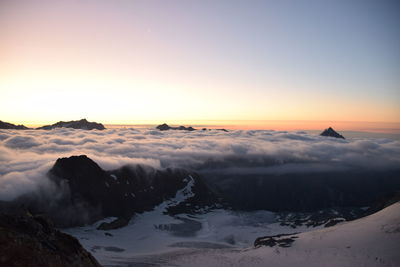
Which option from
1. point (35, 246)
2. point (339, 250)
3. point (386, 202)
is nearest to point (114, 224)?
point (339, 250)

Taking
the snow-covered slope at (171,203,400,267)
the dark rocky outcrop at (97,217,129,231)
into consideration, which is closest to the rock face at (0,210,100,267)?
the snow-covered slope at (171,203,400,267)

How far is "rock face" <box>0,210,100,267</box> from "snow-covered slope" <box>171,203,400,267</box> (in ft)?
115

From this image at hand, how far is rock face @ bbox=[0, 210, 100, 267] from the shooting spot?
28391 mm

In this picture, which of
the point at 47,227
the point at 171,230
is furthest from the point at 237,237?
the point at 47,227

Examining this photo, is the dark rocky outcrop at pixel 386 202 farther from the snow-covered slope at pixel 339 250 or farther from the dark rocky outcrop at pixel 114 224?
the dark rocky outcrop at pixel 114 224

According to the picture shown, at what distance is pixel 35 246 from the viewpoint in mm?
31344

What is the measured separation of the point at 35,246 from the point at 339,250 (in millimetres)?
49861

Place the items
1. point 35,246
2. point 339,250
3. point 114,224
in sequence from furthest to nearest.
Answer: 1. point 114,224
2. point 339,250
3. point 35,246

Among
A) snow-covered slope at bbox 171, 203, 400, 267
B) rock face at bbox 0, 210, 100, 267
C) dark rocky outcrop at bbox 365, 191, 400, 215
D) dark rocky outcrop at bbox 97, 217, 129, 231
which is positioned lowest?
dark rocky outcrop at bbox 97, 217, 129, 231

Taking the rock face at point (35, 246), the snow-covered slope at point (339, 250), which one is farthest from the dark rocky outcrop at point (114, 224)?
the rock face at point (35, 246)

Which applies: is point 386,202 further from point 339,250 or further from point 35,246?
point 35,246

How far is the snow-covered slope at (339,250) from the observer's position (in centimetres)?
4942

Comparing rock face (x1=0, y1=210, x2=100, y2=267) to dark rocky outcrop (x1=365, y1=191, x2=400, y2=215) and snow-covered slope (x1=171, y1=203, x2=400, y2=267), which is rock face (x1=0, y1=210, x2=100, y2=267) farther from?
dark rocky outcrop (x1=365, y1=191, x2=400, y2=215)

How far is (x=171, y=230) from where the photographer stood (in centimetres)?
18012
